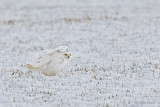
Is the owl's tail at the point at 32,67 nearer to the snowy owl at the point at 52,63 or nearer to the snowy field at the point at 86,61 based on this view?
the snowy owl at the point at 52,63

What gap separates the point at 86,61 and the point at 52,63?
9.92ft

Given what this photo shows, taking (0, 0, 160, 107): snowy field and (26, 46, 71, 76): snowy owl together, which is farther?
(26, 46, 71, 76): snowy owl

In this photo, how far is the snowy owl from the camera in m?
9.41

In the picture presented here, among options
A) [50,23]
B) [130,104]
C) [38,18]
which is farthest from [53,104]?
[38,18]

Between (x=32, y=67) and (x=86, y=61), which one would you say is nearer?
(x=32, y=67)

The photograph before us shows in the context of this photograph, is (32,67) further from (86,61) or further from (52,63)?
(86,61)

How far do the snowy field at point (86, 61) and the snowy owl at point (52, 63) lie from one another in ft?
0.70

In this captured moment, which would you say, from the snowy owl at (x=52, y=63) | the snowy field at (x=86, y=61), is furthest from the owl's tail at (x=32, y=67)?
the snowy field at (x=86, y=61)

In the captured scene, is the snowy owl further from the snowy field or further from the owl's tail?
the snowy field

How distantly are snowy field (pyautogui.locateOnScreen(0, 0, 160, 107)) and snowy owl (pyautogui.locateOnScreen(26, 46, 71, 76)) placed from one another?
21 cm

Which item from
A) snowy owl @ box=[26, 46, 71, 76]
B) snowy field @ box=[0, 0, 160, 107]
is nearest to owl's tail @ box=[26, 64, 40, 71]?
snowy owl @ box=[26, 46, 71, 76]

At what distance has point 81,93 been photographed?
8102mm

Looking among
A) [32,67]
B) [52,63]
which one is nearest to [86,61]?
[52,63]

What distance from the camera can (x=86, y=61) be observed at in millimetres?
12281
